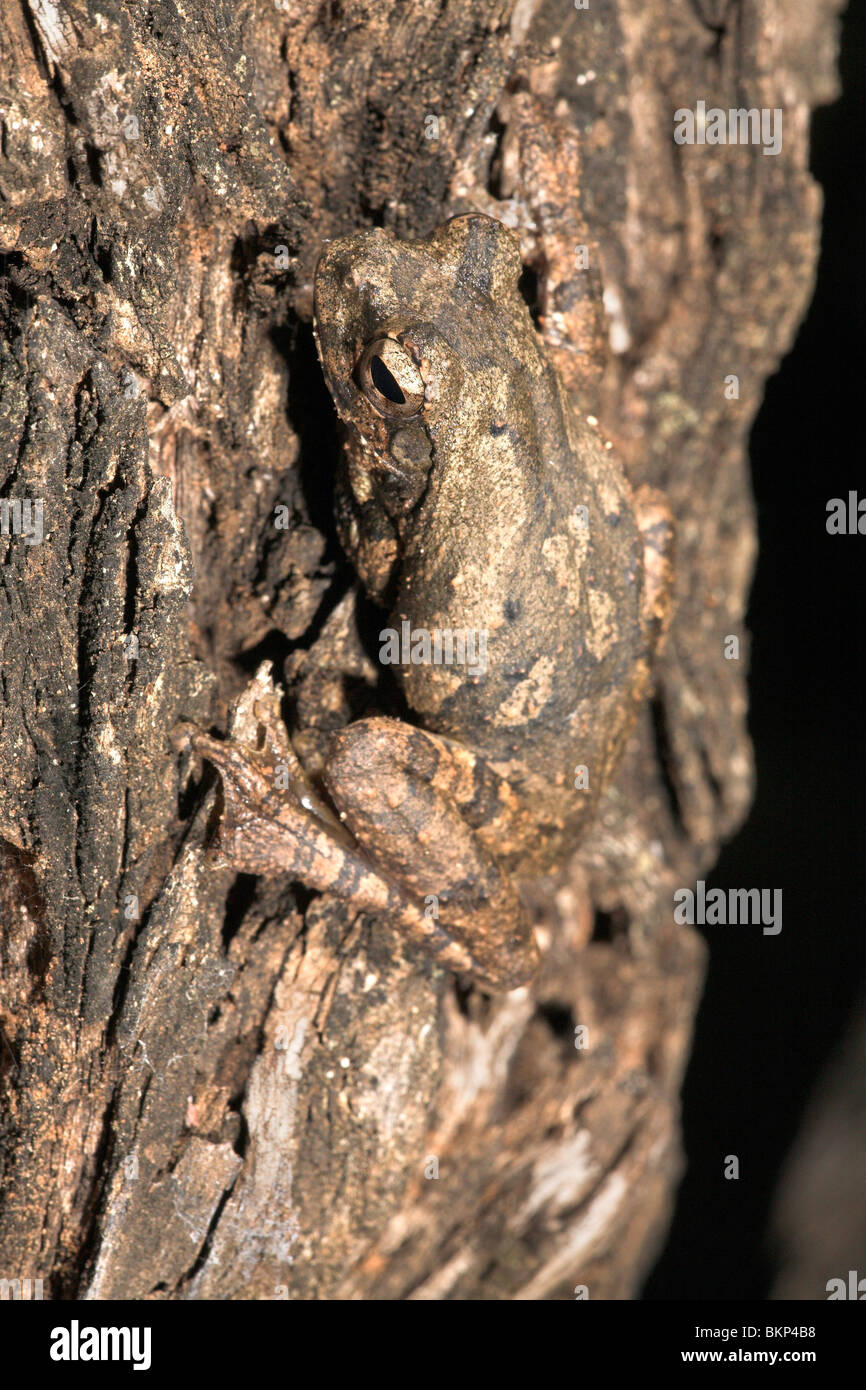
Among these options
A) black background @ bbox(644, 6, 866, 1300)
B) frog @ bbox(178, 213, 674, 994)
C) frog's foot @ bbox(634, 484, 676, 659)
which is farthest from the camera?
black background @ bbox(644, 6, 866, 1300)

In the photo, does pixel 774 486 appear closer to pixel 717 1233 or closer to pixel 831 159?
pixel 831 159

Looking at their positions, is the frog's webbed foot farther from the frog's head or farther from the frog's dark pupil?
the frog's dark pupil

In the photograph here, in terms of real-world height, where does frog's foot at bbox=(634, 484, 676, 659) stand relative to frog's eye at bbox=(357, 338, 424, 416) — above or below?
below

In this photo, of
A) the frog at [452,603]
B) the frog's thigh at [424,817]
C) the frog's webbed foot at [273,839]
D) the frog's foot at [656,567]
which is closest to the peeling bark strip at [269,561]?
the frog's webbed foot at [273,839]

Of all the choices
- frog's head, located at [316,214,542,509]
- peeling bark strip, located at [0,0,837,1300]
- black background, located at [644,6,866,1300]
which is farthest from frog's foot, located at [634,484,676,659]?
black background, located at [644,6,866,1300]

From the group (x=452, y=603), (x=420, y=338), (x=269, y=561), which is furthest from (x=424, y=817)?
(x=420, y=338)

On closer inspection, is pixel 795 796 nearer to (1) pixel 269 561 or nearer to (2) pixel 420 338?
(1) pixel 269 561

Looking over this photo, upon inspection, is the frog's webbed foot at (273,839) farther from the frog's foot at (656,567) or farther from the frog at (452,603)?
the frog's foot at (656,567)
